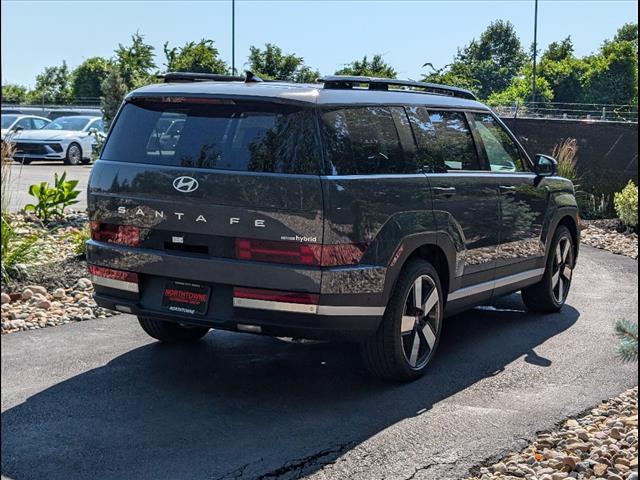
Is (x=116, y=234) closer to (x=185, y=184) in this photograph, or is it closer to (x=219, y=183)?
(x=185, y=184)

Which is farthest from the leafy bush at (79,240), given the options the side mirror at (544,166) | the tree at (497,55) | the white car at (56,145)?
the tree at (497,55)

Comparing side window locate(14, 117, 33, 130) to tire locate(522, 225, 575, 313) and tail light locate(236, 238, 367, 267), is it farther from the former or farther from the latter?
tail light locate(236, 238, 367, 267)

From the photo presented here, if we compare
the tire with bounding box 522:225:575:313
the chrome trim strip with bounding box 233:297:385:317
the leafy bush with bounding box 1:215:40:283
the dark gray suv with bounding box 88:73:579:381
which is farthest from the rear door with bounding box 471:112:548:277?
the leafy bush with bounding box 1:215:40:283

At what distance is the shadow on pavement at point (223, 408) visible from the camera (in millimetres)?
4930

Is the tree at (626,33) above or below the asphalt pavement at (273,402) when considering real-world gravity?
above

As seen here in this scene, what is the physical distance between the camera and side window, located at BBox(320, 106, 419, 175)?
5.86 metres

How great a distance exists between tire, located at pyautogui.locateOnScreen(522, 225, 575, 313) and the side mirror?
2.18 ft

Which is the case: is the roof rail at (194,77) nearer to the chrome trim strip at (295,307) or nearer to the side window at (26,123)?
the chrome trim strip at (295,307)

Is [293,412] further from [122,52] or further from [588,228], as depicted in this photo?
[122,52]

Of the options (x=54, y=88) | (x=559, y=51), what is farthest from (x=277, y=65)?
(x=559, y=51)

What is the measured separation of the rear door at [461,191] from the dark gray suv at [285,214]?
0.07 ft

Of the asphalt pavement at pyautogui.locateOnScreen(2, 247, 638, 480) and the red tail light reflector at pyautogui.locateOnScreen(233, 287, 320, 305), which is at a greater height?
the red tail light reflector at pyautogui.locateOnScreen(233, 287, 320, 305)

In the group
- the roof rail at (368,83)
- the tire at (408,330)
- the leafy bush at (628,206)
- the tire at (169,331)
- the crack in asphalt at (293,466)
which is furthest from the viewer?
the leafy bush at (628,206)

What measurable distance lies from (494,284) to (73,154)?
847 inches
